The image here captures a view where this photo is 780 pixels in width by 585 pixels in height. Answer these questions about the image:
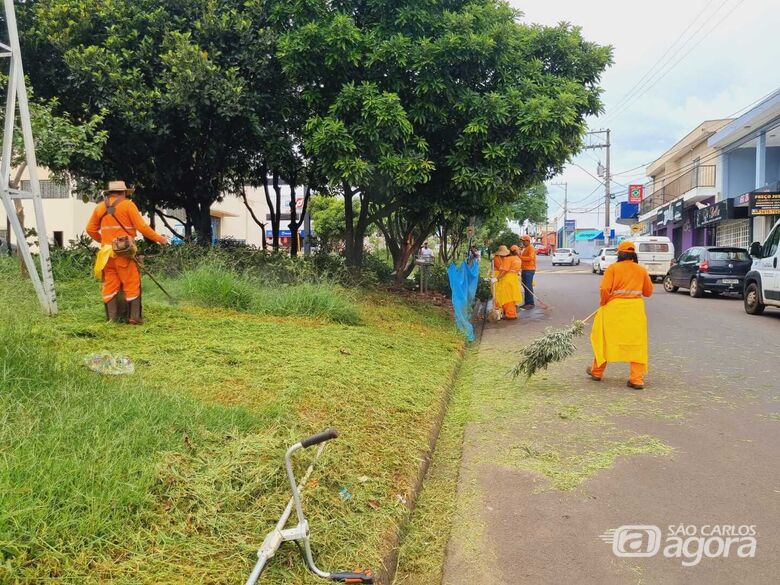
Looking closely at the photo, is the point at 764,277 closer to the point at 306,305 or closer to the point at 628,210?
the point at 306,305

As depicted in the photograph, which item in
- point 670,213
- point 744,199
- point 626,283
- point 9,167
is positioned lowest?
point 626,283

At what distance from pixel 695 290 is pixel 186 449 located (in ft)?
61.0

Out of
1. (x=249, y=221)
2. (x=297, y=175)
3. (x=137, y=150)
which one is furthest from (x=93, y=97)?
(x=249, y=221)

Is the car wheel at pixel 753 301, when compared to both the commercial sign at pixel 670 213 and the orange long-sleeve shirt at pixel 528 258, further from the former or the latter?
the commercial sign at pixel 670 213

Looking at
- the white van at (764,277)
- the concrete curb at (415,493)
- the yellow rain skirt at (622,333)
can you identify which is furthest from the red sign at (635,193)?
the concrete curb at (415,493)

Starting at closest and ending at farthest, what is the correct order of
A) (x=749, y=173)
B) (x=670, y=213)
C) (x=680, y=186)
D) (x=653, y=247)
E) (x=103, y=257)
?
(x=103, y=257), (x=653, y=247), (x=749, y=173), (x=680, y=186), (x=670, y=213)

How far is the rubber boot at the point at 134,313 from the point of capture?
7.02 metres

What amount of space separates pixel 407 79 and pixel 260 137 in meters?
3.18

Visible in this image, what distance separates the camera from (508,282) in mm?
13469

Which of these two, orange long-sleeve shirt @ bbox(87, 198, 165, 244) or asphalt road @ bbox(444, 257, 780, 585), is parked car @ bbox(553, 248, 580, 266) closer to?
asphalt road @ bbox(444, 257, 780, 585)

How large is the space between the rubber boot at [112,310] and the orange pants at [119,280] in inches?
1.6

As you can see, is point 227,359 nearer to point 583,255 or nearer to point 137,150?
point 137,150

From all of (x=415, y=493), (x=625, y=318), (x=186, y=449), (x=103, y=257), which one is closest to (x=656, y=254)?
(x=625, y=318)

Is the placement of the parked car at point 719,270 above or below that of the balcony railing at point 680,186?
below
